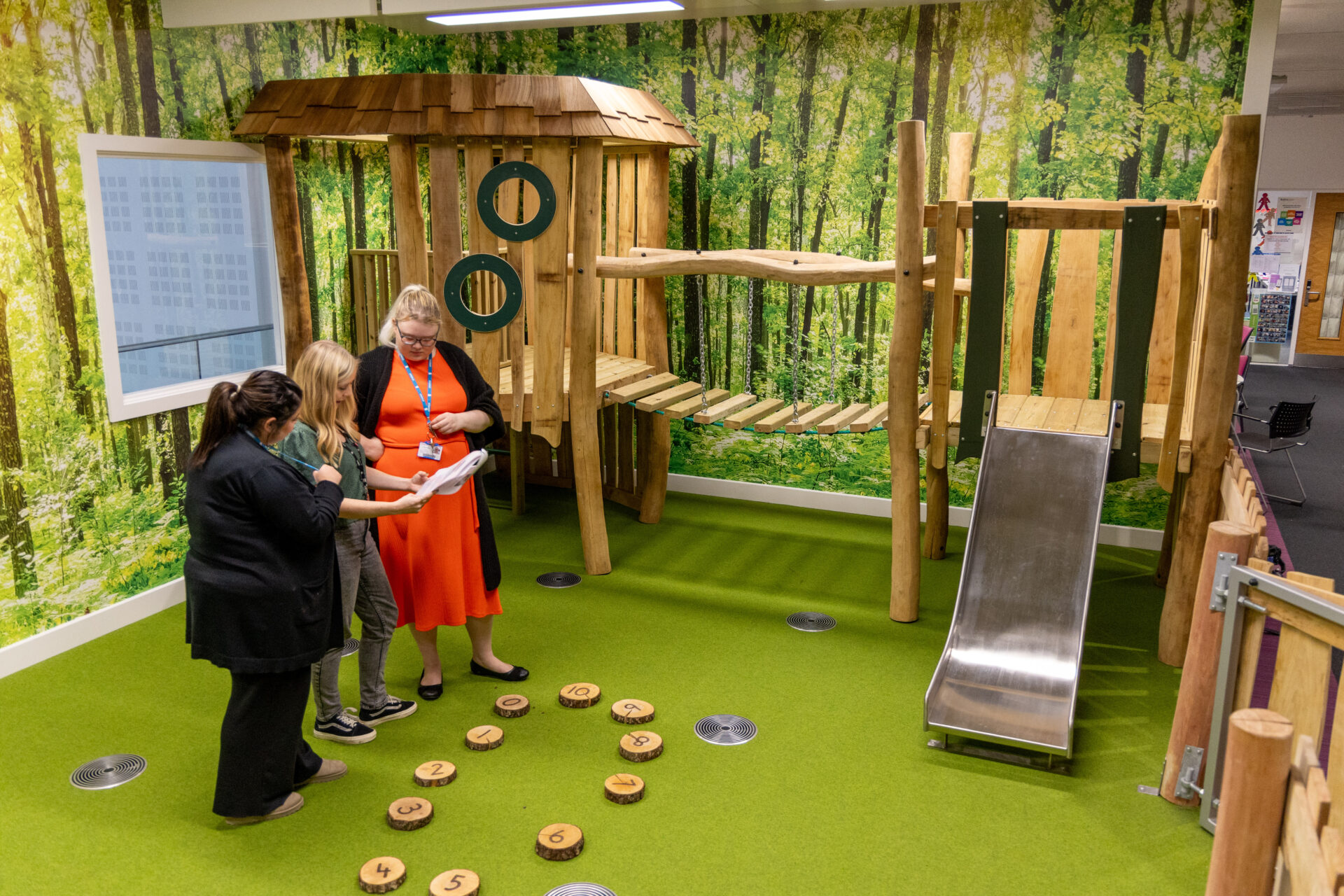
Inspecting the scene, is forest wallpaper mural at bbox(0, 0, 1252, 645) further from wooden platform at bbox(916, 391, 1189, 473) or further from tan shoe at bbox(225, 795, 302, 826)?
tan shoe at bbox(225, 795, 302, 826)

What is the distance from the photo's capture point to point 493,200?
16.5ft

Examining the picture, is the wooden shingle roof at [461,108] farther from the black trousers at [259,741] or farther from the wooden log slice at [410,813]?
the wooden log slice at [410,813]

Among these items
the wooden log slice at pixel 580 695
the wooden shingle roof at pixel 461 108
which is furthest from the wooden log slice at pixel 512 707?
the wooden shingle roof at pixel 461 108

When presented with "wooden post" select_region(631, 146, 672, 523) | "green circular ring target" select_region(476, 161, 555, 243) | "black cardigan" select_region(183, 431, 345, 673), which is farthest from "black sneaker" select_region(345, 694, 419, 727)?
"wooden post" select_region(631, 146, 672, 523)

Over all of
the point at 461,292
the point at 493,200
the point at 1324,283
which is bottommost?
the point at 1324,283

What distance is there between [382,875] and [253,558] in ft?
3.35

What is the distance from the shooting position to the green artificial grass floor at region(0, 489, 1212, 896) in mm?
3146

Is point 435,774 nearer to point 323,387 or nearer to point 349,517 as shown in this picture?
point 349,517

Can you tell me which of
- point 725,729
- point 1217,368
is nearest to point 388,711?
point 725,729

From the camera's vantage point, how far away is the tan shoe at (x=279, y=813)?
132 inches

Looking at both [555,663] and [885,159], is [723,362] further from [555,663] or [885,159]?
[555,663]

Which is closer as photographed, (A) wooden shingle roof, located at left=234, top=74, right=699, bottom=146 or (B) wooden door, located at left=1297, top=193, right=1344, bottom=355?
(A) wooden shingle roof, located at left=234, top=74, right=699, bottom=146

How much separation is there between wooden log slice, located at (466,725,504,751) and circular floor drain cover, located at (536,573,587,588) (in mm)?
1640

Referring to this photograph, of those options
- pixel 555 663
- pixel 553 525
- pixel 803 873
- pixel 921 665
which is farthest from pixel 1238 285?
pixel 553 525
